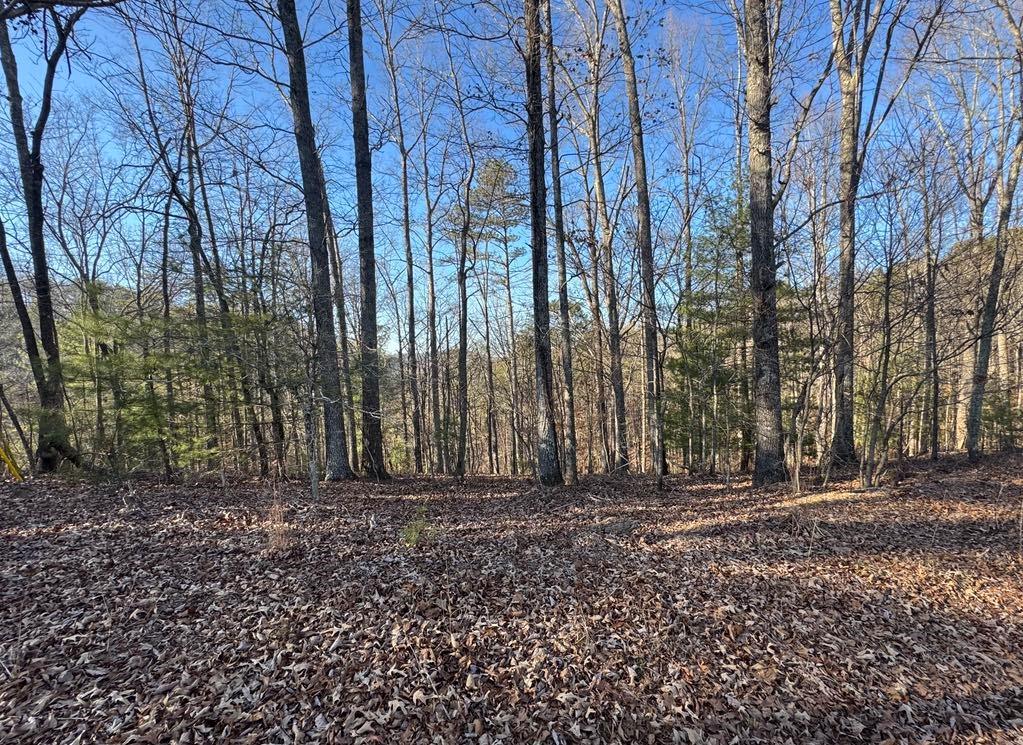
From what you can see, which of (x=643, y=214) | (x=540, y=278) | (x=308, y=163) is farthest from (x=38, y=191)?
(x=643, y=214)

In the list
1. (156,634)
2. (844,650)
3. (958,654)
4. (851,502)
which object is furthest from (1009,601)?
(156,634)

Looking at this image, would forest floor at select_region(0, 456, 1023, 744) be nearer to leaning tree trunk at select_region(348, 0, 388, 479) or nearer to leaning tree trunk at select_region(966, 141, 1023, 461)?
leaning tree trunk at select_region(348, 0, 388, 479)

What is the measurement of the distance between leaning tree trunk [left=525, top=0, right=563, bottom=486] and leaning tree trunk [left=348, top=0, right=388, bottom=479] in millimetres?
3105

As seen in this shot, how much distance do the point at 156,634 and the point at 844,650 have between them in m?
5.00

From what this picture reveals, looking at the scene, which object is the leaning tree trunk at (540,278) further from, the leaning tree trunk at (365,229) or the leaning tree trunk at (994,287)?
the leaning tree trunk at (994,287)

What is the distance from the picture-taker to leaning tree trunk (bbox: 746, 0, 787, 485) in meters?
7.32

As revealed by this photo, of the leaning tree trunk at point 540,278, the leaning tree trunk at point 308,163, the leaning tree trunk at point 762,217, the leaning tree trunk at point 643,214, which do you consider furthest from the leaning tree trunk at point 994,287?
the leaning tree trunk at point 308,163

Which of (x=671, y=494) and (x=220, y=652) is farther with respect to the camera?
(x=671, y=494)

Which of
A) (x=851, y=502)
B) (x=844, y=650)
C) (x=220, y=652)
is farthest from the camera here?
(x=851, y=502)

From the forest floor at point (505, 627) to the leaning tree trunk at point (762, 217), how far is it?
2333 mm

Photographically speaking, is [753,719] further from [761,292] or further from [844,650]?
[761,292]

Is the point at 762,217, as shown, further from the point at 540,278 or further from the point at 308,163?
the point at 308,163

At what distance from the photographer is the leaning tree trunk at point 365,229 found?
8586mm

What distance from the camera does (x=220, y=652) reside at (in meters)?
3.01
